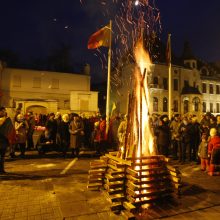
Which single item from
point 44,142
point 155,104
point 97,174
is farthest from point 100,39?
point 155,104

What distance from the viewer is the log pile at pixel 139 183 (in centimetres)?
523

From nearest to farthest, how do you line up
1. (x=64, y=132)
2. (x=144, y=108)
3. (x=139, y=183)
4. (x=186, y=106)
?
(x=139, y=183)
(x=144, y=108)
(x=64, y=132)
(x=186, y=106)

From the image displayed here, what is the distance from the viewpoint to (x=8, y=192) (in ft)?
20.9

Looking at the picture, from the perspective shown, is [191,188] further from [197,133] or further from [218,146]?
[197,133]

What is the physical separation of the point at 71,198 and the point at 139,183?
1725mm

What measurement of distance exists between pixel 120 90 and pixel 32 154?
3349 cm

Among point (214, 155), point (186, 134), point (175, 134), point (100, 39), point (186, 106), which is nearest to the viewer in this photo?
point (214, 155)

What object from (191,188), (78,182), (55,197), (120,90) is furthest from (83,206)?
(120,90)

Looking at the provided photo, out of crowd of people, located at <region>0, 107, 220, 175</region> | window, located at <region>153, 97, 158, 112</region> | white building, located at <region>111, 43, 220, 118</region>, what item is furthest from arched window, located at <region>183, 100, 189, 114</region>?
crowd of people, located at <region>0, 107, 220, 175</region>

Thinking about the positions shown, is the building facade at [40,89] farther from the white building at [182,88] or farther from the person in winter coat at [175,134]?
the person in winter coat at [175,134]

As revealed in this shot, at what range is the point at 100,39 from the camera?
1581 cm

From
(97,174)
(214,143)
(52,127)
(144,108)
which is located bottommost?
(97,174)

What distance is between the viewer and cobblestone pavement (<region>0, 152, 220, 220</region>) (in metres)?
5.05

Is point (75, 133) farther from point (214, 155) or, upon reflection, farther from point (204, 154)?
point (214, 155)
